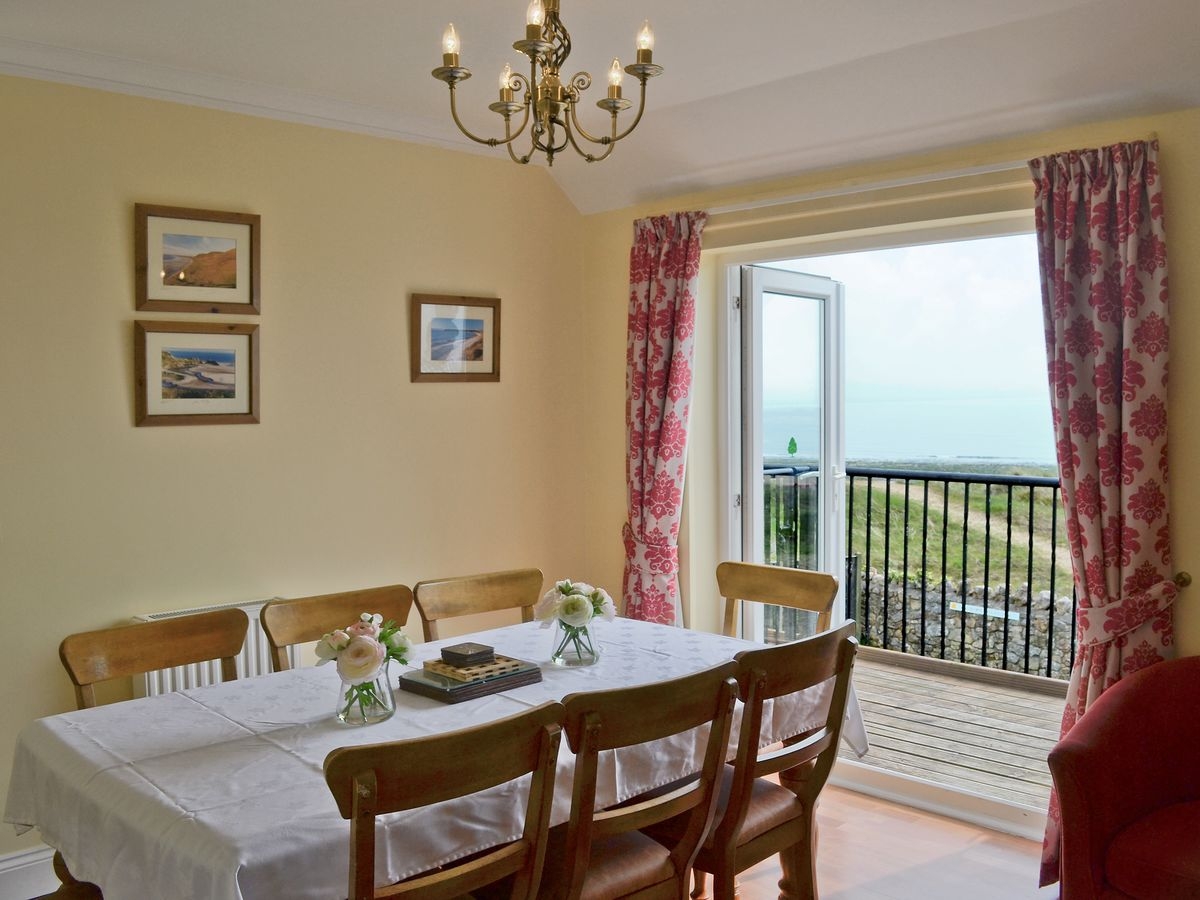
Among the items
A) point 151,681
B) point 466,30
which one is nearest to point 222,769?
point 151,681

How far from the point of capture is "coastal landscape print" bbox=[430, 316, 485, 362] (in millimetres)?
4242

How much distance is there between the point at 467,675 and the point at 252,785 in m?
0.70

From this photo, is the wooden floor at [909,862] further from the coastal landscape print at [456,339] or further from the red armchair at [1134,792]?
the coastal landscape print at [456,339]

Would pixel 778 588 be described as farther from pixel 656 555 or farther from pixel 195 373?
pixel 195 373

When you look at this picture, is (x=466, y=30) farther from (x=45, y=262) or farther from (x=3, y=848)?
(x=3, y=848)

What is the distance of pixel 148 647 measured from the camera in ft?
8.97

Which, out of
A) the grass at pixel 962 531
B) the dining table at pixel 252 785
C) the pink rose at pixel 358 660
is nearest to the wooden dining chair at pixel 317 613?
the dining table at pixel 252 785

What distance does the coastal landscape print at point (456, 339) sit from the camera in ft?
13.9

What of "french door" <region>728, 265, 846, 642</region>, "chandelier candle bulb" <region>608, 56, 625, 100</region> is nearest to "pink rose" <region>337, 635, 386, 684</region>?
"chandelier candle bulb" <region>608, 56, 625, 100</region>

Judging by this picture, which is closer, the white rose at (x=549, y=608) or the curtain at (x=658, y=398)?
the white rose at (x=549, y=608)

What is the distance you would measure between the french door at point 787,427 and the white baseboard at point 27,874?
278cm

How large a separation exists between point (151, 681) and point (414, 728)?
4.77 feet

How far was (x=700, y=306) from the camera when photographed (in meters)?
4.43

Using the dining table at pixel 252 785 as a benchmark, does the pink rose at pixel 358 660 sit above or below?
above
